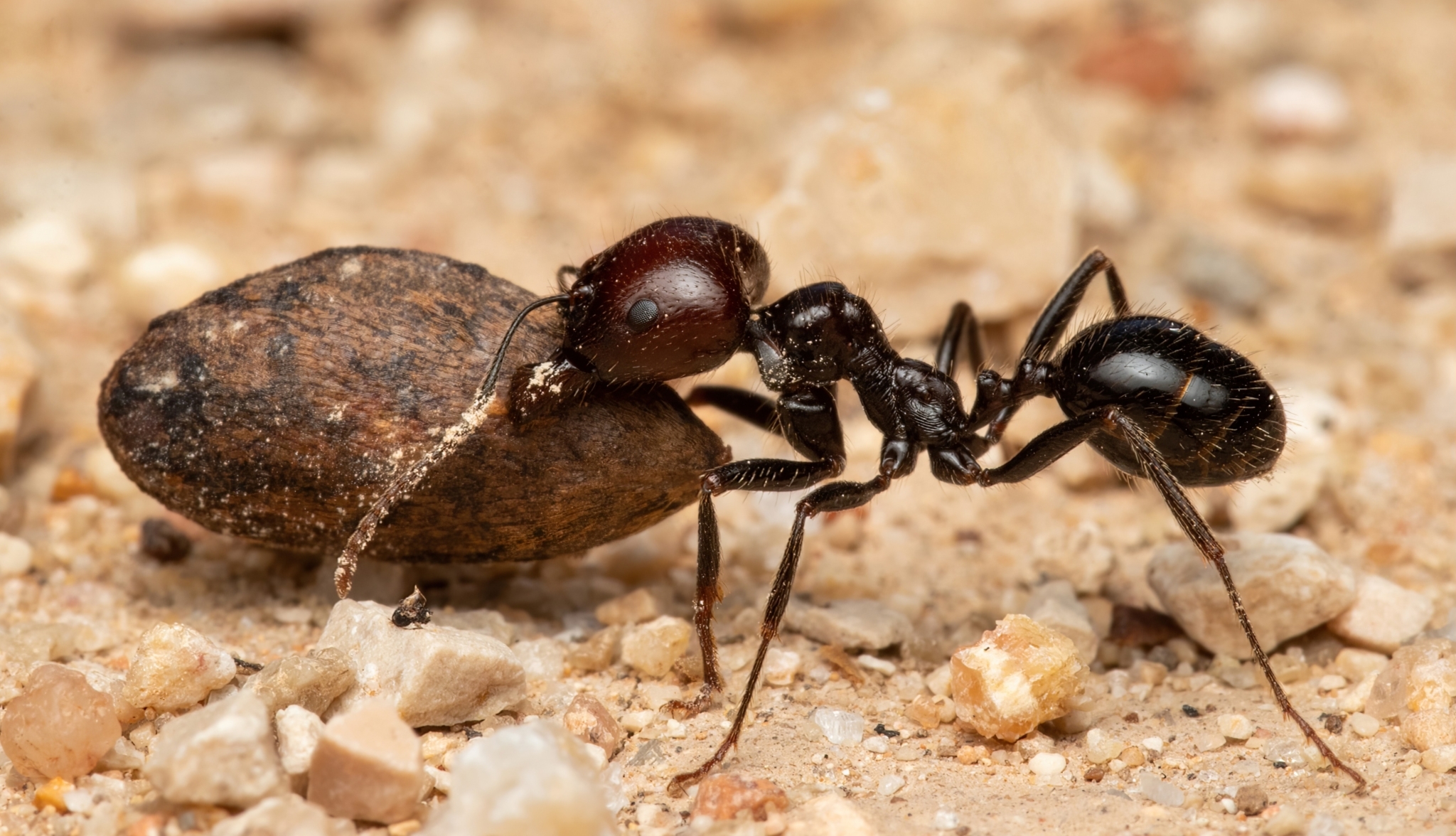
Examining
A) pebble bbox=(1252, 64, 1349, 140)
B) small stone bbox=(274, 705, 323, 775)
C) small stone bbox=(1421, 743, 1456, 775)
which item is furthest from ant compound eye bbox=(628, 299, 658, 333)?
pebble bbox=(1252, 64, 1349, 140)

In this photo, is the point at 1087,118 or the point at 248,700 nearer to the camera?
the point at 248,700

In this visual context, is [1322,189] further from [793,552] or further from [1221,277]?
[793,552]

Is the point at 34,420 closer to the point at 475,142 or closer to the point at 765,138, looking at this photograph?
the point at 475,142

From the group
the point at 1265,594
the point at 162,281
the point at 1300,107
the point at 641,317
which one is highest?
the point at 1300,107

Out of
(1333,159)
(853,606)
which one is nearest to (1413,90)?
(1333,159)

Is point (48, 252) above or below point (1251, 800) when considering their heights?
above

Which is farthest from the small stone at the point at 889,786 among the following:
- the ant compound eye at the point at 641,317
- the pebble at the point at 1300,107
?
the pebble at the point at 1300,107

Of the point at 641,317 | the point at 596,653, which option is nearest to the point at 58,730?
the point at 596,653
